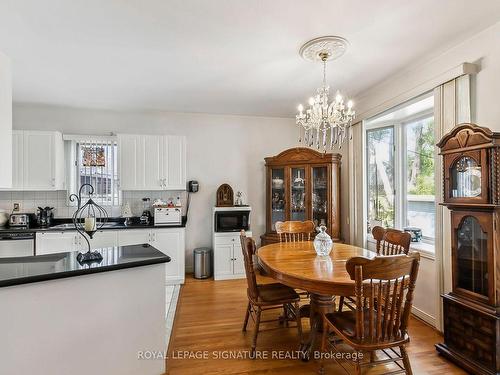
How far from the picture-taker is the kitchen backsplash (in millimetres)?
4266

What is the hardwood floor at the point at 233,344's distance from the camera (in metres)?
2.18

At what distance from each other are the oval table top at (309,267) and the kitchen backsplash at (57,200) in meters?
2.61

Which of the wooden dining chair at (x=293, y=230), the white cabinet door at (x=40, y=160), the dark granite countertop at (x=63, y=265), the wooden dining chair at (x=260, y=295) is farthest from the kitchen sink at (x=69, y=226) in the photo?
the wooden dining chair at (x=260, y=295)

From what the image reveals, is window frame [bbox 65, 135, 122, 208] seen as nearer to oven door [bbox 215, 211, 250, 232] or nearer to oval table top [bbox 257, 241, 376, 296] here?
oven door [bbox 215, 211, 250, 232]

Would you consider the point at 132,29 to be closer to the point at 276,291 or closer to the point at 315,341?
the point at 276,291

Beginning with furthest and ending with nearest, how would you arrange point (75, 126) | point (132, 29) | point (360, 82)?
point (75, 126)
point (360, 82)
point (132, 29)

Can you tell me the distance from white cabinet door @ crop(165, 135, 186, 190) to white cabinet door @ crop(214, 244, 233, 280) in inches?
45.0

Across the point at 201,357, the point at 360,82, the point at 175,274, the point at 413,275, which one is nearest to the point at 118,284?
the point at 201,357

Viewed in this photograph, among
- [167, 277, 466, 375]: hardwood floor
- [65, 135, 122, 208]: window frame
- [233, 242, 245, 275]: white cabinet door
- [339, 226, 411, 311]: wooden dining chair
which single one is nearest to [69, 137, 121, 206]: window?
[65, 135, 122, 208]: window frame

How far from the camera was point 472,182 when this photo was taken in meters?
2.20

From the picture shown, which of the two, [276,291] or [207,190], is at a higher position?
[207,190]

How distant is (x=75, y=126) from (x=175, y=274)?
287 cm

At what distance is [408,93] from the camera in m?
3.14

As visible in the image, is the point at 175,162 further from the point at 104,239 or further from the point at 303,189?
the point at 303,189
